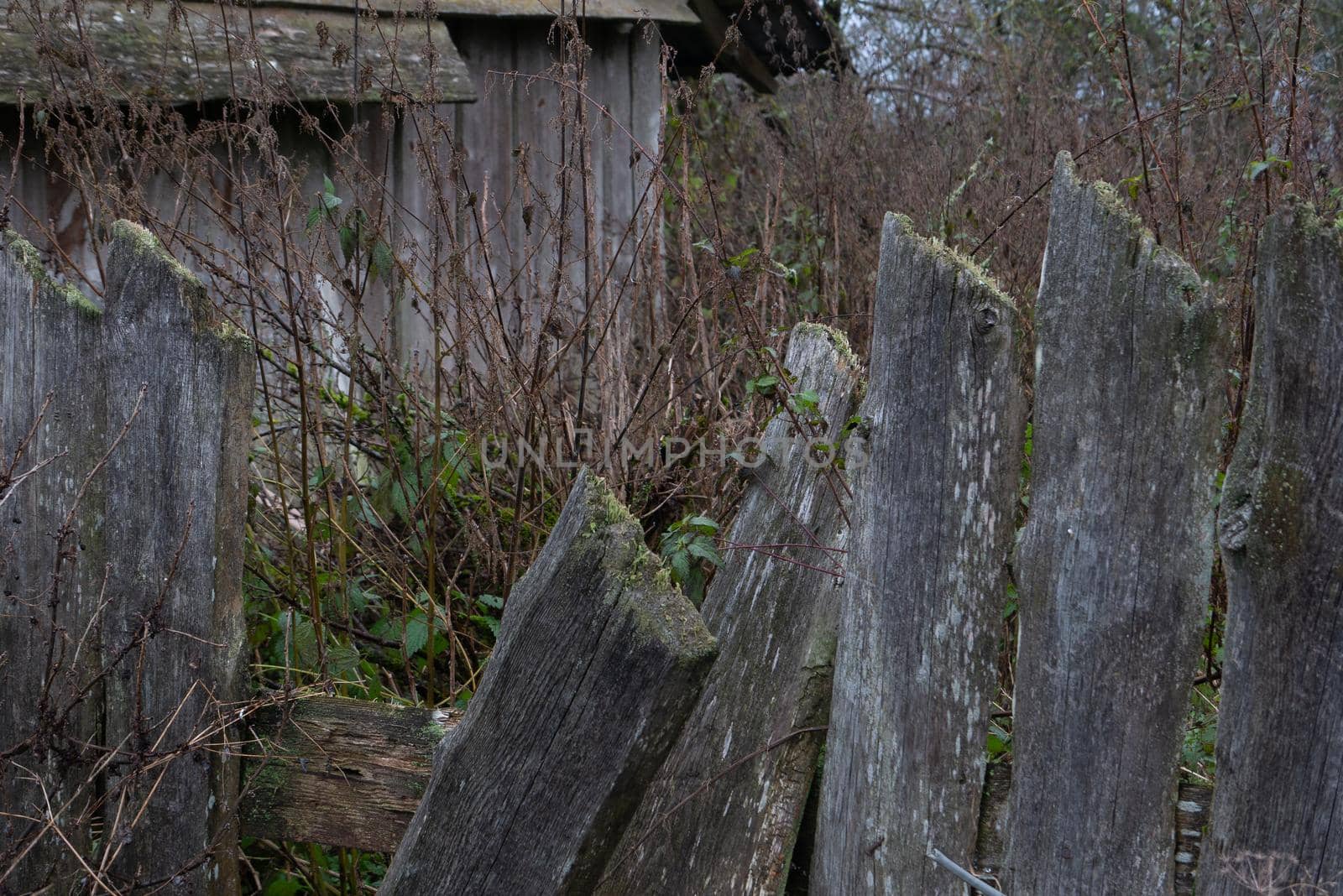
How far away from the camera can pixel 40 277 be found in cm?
204

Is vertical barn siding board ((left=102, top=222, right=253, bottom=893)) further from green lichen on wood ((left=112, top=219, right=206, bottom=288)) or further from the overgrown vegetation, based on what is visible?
the overgrown vegetation

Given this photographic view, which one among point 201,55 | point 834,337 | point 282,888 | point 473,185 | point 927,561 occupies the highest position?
point 201,55

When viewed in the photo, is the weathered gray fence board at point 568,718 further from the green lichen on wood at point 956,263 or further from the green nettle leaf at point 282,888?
the green nettle leaf at point 282,888

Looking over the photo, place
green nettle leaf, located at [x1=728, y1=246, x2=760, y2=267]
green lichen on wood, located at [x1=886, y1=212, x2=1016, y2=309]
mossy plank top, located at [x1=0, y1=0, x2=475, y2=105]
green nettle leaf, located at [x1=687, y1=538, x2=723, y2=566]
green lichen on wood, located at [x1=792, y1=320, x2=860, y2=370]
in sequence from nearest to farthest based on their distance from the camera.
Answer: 1. green lichen on wood, located at [x1=886, y1=212, x2=1016, y2=309]
2. green nettle leaf, located at [x1=687, y1=538, x2=723, y2=566]
3. green lichen on wood, located at [x1=792, y1=320, x2=860, y2=370]
4. green nettle leaf, located at [x1=728, y1=246, x2=760, y2=267]
5. mossy plank top, located at [x1=0, y1=0, x2=475, y2=105]

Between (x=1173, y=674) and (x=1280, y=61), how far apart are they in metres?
1.58

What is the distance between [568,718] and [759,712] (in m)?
0.41

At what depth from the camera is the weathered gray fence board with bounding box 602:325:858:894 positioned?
184 cm

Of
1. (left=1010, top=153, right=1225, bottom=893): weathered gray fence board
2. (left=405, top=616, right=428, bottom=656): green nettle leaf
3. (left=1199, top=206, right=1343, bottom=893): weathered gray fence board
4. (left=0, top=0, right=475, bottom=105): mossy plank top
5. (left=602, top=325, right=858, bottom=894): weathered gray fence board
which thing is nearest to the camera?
(left=1199, top=206, right=1343, bottom=893): weathered gray fence board

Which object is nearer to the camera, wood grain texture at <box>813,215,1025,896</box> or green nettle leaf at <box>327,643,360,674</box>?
wood grain texture at <box>813,215,1025,896</box>

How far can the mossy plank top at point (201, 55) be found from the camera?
2.93 meters

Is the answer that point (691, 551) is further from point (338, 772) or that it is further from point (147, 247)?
point (147, 247)

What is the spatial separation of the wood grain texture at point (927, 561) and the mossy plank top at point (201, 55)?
1.55 m

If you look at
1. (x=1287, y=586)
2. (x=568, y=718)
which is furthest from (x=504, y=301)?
(x=1287, y=586)

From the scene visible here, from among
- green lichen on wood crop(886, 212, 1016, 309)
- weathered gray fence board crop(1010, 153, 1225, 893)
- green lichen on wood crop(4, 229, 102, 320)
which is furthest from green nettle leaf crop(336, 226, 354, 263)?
weathered gray fence board crop(1010, 153, 1225, 893)
